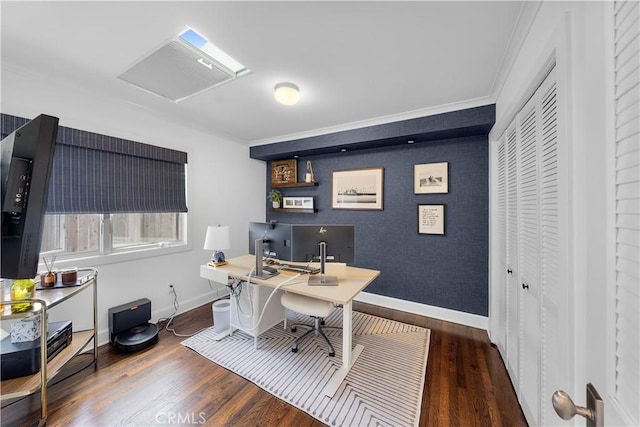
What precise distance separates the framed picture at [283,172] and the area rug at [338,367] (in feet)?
7.32

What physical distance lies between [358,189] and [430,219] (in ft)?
3.46

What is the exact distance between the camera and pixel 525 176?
1.54 metres

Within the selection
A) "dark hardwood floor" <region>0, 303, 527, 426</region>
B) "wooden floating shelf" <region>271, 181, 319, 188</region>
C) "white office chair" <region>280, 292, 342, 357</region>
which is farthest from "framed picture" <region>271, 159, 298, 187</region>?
"dark hardwood floor" <region>0, 303, 527, 426</region>

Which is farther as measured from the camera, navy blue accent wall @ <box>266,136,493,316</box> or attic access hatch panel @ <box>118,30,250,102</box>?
navy blue accent wall @ <box>266,136,493,316</box>

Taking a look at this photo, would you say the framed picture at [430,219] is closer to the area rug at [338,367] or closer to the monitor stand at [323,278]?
the area rug at [338,367]

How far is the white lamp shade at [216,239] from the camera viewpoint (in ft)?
8.33

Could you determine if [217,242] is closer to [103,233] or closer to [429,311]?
[103,233]

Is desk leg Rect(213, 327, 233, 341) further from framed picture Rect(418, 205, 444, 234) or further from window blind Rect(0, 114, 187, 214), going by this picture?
framed picture Rect(418, 205, 444, 234)

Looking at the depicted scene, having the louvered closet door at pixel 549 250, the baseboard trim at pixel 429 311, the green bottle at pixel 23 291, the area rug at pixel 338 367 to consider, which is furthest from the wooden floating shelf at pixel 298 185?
the green bottle at pixel 23 291

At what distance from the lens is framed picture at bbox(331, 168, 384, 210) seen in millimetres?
3299

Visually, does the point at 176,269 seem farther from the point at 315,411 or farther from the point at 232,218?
the point at 315,411

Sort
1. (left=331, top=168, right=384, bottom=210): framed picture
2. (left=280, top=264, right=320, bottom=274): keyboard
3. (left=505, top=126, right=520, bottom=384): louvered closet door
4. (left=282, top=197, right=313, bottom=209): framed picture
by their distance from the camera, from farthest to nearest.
Answer: 1. (left=282, top=197, right=313, bottom=209): framed picture
2. (left=331, top=168, right=384, bottom=210): framed picture
3. (left=280, top=264, right=320, bottom=274): keyboard
4. (left=505, top=126, right=520, bottom=384): louvered closet door

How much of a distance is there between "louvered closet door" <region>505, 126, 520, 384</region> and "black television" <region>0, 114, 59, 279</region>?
2770mm

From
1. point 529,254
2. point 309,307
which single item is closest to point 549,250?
point 529,254
